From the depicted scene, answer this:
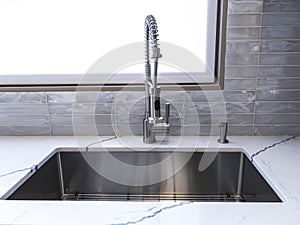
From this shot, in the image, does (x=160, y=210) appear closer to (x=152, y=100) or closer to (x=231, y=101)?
(x=152, y=100)

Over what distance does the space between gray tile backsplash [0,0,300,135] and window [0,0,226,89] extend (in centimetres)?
7

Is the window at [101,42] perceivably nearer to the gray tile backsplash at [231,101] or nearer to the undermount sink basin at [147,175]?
the gray tile backsplash at [231,101]

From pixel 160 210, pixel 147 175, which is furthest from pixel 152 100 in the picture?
pixel 160 210

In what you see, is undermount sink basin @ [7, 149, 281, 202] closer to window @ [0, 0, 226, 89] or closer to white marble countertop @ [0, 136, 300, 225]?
white marble countertop @ [0, 136, 300, 225]

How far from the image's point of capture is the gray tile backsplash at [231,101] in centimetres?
118

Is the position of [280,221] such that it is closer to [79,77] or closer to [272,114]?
[272,114]

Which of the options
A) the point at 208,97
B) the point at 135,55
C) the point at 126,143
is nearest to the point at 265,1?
the point at 208,97

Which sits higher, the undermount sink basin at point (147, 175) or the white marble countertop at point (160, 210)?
the white marble countertop at point (160, 210)

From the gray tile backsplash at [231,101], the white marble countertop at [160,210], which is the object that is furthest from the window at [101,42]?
the white marble countertop at [160,210]

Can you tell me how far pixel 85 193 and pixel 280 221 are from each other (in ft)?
2.55

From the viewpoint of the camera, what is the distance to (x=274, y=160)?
103 centimetres

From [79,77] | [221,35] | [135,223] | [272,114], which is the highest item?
[221,35]

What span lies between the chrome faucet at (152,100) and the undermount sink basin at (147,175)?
9 centimetres

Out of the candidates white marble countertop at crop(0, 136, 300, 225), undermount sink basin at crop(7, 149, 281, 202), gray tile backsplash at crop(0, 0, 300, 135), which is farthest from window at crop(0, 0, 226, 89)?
white marble countertop at crop(0, 136, 300, 225)
